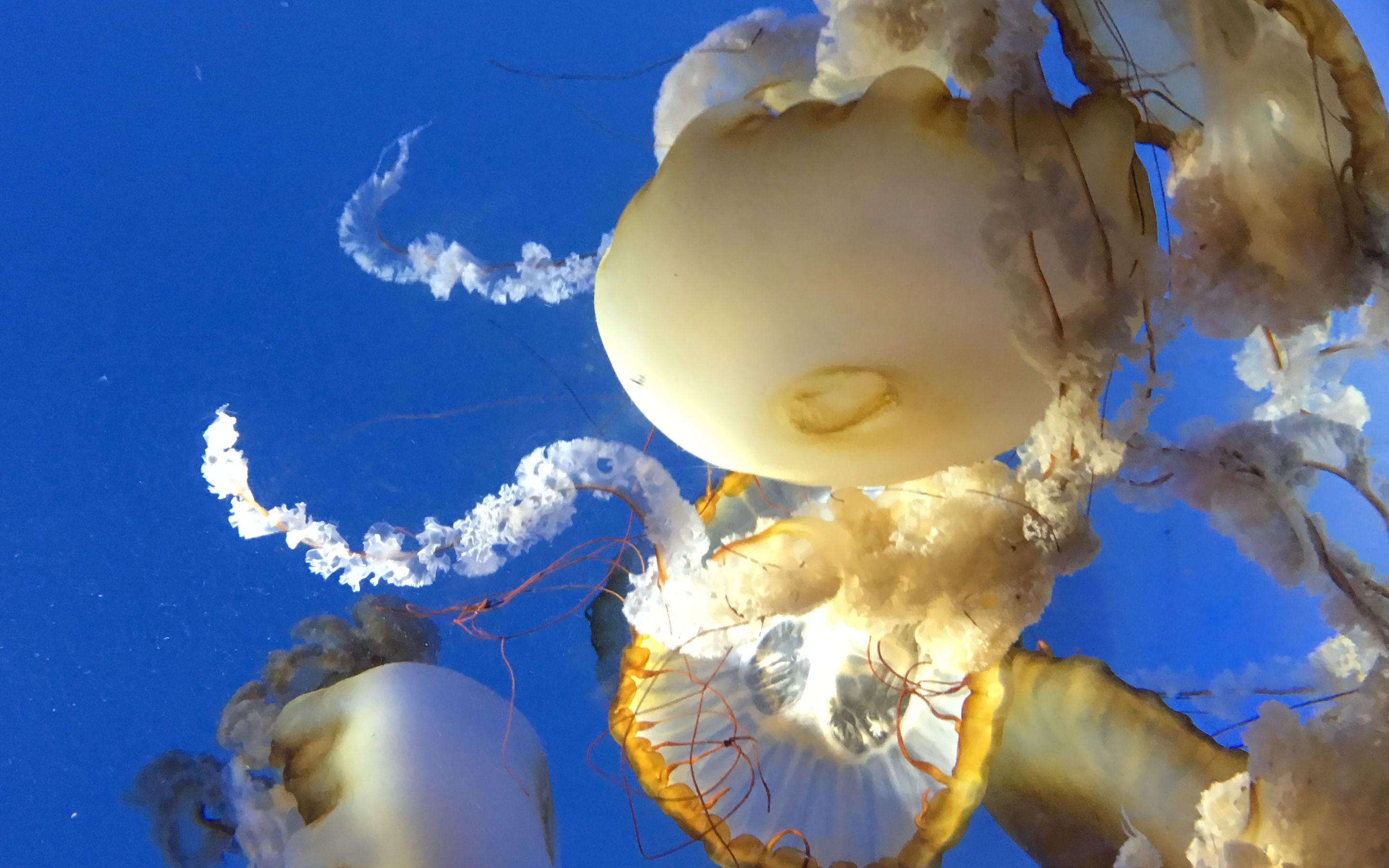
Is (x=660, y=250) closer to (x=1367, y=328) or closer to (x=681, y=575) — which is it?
(x=681, y=575)

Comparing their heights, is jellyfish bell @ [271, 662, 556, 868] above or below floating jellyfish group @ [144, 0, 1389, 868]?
below

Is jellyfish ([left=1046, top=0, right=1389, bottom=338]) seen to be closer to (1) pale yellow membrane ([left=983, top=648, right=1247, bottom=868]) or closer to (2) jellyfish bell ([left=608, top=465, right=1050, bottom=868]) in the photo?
(2) jellyfish bell ([left=608, top=465, right=1050, bottom=868])

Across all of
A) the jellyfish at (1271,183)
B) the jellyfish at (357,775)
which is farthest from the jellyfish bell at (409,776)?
the jellyfish at (1271,183)

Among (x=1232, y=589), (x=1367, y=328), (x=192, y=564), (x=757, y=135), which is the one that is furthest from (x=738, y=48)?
(x=1232, y=589)

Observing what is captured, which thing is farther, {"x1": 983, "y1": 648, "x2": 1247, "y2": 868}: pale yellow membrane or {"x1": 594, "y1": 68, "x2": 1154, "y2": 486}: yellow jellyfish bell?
{"x1": 983, "y1": 648, "x2": 1247, "y2": 868}: pale yellow membrane

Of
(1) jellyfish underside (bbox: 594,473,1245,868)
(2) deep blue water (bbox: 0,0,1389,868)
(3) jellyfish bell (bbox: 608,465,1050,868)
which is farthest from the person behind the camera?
(2) deep blue water (bbox: 0,0,1389,868)

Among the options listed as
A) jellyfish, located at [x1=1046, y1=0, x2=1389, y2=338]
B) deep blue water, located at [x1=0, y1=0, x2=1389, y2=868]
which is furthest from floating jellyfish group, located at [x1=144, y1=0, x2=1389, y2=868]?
deep blue water, located at [x1=0, y1=0, x2=1389, y2=868]

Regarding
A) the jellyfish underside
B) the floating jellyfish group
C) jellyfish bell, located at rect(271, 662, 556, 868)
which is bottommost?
the jellyfish underside
